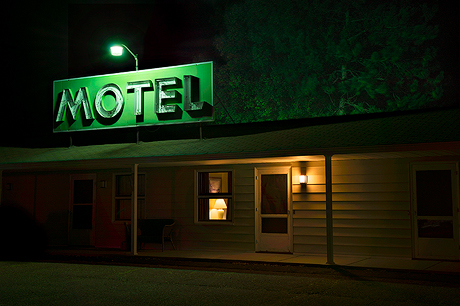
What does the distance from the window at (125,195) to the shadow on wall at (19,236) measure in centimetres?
233

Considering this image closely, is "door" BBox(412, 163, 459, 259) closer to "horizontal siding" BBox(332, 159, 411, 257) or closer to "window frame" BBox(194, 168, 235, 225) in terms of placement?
"horizontal siding" BBox(332, 159, 411, 257)

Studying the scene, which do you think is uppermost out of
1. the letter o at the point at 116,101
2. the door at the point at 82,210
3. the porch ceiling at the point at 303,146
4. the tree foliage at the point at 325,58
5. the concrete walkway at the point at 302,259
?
the tree foliage at the point at 325,58

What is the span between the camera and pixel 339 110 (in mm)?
28125

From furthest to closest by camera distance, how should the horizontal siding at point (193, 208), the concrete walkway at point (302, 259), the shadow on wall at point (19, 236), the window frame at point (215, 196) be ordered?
1. the shadow on wall at point (19, 236)
2. the window frame at point (215, 196)
3. the horizontal siding at point (193, 208)
4. the concrete walkway at point (302, 259)

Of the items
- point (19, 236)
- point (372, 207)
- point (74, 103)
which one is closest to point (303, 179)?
point (372, 207)

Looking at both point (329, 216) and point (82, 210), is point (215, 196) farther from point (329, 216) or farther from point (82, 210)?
point (82, 210)

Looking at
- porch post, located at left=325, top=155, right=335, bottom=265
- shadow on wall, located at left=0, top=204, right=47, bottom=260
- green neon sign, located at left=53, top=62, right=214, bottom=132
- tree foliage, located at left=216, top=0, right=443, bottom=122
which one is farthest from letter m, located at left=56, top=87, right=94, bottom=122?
tree foliage, located at left=216, top=0, right=443, bottom=122

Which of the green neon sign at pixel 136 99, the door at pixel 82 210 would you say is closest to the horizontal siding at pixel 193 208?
the green neon sign at pixel 136 99

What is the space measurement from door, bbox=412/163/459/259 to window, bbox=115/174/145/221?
731cm

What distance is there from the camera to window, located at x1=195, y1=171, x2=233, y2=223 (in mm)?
13320

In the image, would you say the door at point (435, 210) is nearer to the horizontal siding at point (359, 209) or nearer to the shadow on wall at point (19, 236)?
the horizontal siding at point (359, 209)

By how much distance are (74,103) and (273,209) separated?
278 inches

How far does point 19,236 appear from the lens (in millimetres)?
14070

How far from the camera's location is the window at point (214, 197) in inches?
524
